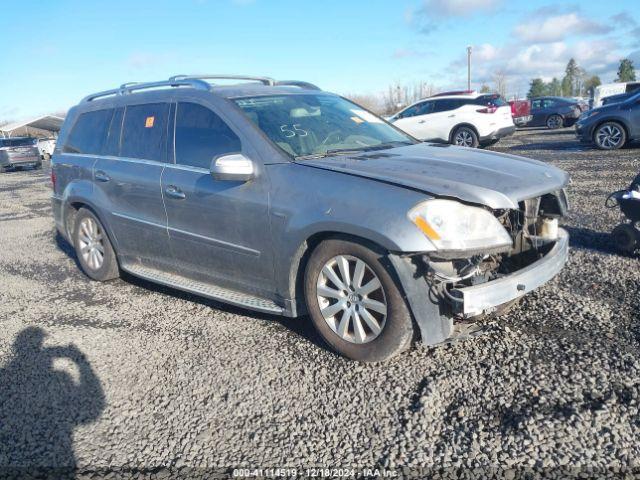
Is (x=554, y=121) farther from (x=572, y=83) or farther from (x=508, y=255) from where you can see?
(x=572, y=83)

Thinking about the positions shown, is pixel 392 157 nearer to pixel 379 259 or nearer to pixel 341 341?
pixel 379 259

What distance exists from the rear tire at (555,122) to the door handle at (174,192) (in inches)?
996

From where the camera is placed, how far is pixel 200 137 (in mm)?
4266

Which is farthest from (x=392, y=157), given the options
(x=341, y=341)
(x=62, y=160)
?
(x=62, y=160)

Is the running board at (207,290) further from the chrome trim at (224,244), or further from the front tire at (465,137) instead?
the front tire at (465,137)

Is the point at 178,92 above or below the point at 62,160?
above

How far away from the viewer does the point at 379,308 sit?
3.26m

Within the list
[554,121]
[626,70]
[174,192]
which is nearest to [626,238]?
[174,192]

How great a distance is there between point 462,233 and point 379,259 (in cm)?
49

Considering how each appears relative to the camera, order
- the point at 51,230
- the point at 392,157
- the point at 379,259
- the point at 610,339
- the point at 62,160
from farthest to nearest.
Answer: the point at 51,230 < the point at 62,160 < the point at 392,157 < the point at 610,339 < the point at 379,259

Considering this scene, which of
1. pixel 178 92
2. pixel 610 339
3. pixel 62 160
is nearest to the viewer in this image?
pixel 610 339

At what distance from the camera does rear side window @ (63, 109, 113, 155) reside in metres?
5.37

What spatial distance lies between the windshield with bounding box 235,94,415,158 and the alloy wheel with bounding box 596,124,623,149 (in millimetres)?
10937

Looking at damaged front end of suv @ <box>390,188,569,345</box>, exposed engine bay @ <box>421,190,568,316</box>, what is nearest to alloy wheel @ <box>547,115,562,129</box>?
exposed engine bay @ <box>421,190,568,316</box>
